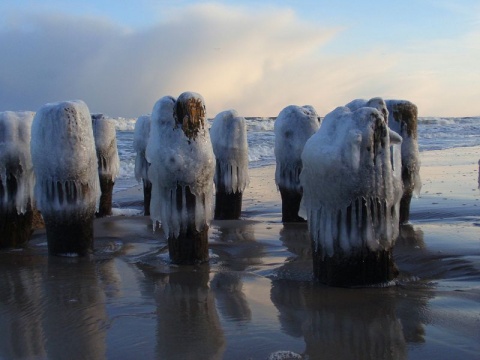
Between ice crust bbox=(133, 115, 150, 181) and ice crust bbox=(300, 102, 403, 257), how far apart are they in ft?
18.7

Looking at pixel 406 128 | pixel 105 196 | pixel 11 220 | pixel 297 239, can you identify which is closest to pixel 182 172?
pixel 297 239

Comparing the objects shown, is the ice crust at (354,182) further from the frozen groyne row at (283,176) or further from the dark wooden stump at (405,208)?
the dark wooden stump at (405,208)

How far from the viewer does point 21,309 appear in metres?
4.39

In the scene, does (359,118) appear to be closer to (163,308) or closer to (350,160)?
(350,160)

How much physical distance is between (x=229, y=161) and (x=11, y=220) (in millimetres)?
3374

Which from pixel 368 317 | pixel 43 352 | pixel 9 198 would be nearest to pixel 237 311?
pixel 368 317

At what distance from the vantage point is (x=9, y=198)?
23.6 ft

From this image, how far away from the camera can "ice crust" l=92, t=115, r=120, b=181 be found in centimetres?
977

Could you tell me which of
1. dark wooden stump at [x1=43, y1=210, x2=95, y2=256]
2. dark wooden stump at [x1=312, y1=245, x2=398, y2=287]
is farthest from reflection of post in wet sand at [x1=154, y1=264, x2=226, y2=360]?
dark wooden stump at [x1=43, y1=210, x2=95, y2=256]

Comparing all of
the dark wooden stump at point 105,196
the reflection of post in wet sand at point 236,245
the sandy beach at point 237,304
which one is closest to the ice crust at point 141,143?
the dark wooden stump at point 105,196

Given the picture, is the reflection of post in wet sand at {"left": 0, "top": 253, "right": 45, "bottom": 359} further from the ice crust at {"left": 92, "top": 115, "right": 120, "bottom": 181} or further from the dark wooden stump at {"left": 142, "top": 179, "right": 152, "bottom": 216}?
the dark wooden stump at {"left": 142, "top": 179, "right": 152, "bottom": 216}

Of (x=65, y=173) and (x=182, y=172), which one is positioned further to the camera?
(x=65, y=173)

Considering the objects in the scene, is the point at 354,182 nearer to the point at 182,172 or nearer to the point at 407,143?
the point at 182,172

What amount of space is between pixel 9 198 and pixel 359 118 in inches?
177
